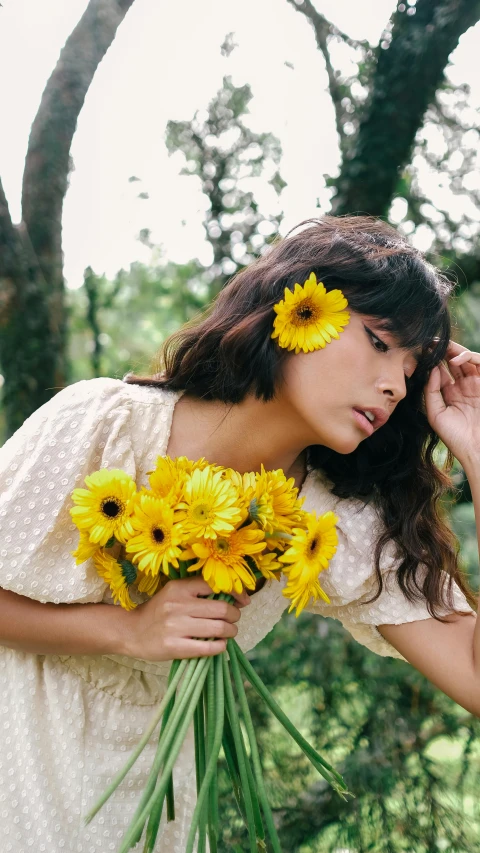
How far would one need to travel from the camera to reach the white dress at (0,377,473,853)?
1.29 m

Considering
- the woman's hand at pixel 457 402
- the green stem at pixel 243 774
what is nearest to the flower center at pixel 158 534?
the green stem at pixel 243 774

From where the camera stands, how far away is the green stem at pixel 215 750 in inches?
38.4

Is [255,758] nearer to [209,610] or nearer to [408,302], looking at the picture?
[209,610]

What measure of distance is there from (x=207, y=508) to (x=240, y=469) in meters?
0.45

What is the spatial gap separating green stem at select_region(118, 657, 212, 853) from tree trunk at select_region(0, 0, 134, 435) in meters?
1.53

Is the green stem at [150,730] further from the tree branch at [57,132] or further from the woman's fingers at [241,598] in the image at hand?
the tree branch at [57,132]

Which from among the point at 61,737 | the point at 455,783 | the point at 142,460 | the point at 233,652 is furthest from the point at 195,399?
the point at 455,783

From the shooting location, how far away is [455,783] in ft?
8.36

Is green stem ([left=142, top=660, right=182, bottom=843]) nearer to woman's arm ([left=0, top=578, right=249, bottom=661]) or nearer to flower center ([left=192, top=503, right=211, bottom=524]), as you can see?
woman's arm ([left=0, top=578, right=249, bottom=661])

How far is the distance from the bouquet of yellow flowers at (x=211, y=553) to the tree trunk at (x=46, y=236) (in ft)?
4.48

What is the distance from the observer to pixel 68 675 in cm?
139

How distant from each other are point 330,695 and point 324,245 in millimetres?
1760

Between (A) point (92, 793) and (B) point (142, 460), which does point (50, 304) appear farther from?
(A) point (92, 793)

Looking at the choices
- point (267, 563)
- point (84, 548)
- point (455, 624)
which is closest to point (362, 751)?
point (455, 624)
